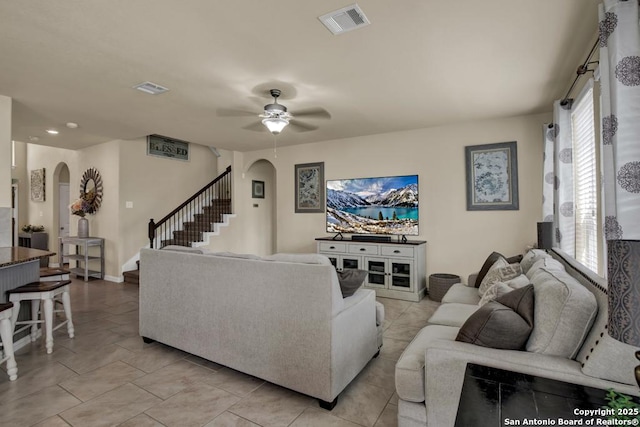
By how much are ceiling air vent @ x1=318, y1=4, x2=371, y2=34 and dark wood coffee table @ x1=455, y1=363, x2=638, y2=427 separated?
2201 millimetres

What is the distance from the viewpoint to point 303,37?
2.46 meters

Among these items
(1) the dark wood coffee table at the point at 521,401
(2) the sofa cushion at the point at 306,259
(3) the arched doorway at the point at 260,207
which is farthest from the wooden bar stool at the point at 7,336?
(3) the arched doorway at the point at 260,207

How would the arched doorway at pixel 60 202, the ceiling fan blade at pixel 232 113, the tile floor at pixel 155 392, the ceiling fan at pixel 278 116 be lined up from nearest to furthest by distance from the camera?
the tile floor at pixel 155 392 < the ceiling fan at pixel 278 116 < the ceiling fan blade at pixel 232 113 < the arched doorway at pixel 60 202

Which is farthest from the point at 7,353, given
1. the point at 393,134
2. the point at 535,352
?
the point at 393,134

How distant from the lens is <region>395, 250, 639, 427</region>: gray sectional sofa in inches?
53.6

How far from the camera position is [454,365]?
160 centimetres

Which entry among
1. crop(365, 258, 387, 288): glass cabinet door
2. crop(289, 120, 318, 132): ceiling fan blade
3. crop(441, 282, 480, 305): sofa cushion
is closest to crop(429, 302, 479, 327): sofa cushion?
crop(441, 282, 480, 305): sofa cushion

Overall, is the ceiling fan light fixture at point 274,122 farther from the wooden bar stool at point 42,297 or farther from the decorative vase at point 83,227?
the decorative vase at point 83,227

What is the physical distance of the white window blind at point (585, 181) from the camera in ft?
8.98

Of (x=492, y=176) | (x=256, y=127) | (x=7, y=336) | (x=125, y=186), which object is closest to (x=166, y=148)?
(x=125, y=186)

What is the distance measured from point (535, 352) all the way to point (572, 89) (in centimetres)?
290

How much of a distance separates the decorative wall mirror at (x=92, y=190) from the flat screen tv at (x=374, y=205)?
14.9ft

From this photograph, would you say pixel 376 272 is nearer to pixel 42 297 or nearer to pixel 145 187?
pixel 42 297

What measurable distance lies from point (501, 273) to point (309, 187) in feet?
12.7
